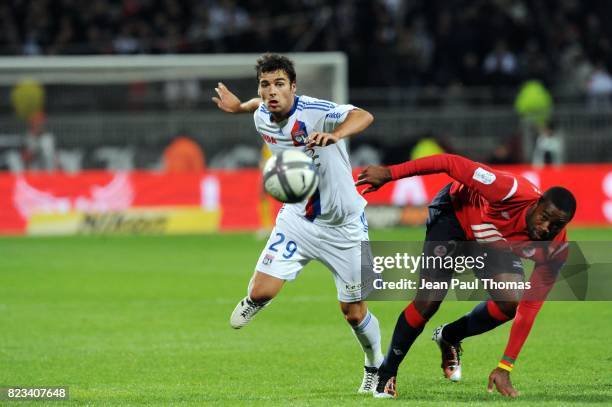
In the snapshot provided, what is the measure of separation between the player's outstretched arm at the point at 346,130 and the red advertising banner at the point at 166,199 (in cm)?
1429

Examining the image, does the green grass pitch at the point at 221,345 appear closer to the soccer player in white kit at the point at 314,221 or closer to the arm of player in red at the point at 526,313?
the arm of player in red at the point at 526,313

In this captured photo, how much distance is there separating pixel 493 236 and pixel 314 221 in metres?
1.27

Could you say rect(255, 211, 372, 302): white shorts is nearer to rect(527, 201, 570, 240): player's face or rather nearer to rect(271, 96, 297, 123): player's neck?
rect(271, 96, 297, 123): player's neck

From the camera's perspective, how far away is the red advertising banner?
22469mm

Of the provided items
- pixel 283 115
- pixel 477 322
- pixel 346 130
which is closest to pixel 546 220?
pixel 477 322

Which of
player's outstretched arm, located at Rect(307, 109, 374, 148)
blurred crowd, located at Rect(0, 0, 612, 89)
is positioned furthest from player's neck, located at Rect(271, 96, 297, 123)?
blurred crowd, located at Rect(0, 0, 612, 89)

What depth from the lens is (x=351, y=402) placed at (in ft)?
25.5

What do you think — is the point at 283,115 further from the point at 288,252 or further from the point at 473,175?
the point at 473,175

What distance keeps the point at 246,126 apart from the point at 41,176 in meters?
4.33

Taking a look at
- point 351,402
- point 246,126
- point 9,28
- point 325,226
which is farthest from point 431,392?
point 9,28

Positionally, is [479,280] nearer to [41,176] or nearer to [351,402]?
[351,402]

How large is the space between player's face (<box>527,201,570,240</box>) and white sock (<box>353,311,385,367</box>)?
1404mm

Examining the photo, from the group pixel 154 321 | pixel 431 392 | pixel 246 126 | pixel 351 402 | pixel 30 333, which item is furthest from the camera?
pixel 246 126

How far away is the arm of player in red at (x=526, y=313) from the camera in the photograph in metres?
7.89
